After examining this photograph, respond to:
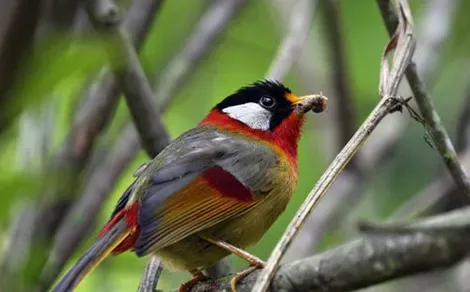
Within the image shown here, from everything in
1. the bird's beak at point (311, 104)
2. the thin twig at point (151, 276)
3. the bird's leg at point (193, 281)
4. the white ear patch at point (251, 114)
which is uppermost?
the white ear patch at point (251, 114)

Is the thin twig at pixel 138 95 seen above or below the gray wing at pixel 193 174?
above

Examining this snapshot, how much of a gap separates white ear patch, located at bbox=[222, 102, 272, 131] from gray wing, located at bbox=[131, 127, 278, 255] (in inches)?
6.6

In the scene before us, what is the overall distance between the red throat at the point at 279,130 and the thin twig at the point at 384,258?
1.69m

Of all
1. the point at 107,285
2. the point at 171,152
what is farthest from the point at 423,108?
the point at 107,285

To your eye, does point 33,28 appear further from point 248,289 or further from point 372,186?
point 372,186

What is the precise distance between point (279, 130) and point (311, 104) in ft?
0.57

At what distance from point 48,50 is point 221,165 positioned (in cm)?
167

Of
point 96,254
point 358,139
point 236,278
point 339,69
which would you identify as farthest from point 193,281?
point 339,69

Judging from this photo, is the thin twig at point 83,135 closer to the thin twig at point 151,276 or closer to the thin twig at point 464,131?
the thin twig at point 151,276

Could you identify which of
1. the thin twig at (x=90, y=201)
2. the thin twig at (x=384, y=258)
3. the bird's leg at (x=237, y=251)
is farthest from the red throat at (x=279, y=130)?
the thin twig at (x=384, y=258)

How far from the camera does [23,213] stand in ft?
11.3

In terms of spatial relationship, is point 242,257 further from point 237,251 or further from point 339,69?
point 339,69

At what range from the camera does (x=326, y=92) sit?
18.7ft

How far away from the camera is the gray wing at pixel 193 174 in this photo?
9.03 ft
